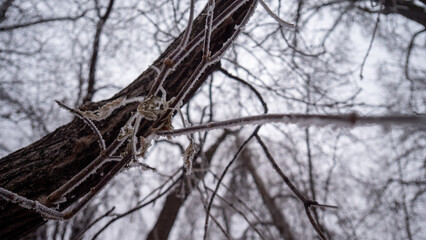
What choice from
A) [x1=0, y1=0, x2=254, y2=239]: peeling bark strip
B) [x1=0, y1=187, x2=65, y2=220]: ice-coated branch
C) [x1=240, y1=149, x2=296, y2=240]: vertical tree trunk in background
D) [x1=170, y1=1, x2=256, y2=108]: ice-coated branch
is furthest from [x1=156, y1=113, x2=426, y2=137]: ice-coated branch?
[x1=240, y1=149, x2=296, y2=240]: vertical tree trunk in background

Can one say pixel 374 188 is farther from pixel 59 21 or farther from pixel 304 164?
pixel 59 21

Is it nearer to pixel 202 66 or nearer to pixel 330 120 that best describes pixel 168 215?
pixel 202 66

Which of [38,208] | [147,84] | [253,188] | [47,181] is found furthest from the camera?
Answer: [253,188]

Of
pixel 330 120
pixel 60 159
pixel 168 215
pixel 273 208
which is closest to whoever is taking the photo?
pixel 330 120

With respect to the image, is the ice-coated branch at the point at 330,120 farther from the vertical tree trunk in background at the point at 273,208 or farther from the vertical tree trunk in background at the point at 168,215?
the vertical tree trunk in background at the point at 273,208

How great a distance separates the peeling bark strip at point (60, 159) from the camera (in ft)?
3.30

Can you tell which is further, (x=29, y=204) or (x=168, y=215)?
(x=168, y=215)

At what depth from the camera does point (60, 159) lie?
3.49 feet

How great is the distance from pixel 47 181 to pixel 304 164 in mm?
3827

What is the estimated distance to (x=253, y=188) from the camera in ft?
16.7

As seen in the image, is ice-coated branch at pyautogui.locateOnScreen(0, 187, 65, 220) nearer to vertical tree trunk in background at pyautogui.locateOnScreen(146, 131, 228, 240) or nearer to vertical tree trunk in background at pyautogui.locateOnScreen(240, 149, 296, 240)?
vertical tree trunk in background at pyautogui.locateOnScreen(146, 131, 228, 240)

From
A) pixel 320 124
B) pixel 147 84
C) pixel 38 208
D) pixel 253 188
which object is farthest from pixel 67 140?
pixel 253 188

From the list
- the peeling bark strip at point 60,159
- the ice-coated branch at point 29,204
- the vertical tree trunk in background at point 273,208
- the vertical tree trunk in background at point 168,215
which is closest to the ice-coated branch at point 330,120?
the ice-coated branch at point 29,204

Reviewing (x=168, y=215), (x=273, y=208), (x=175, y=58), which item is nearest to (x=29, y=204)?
(x=175, y=58)
